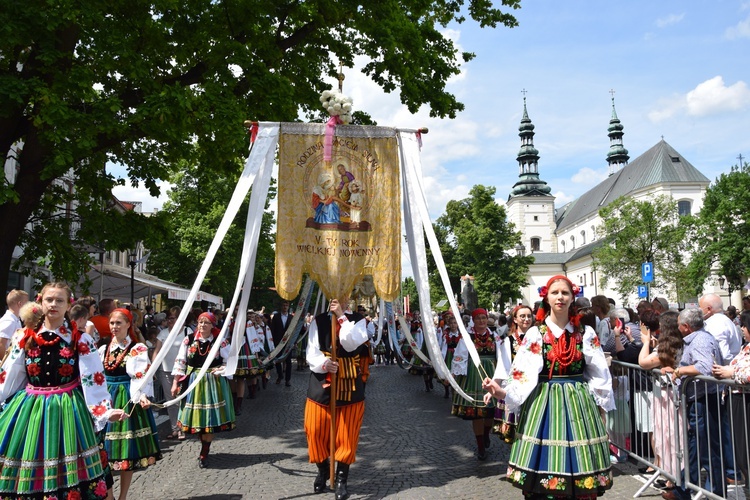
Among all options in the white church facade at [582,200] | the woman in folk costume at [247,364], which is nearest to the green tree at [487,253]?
the white church facade at [582,200]

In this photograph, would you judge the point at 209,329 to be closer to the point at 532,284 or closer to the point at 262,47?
the point at 262,47

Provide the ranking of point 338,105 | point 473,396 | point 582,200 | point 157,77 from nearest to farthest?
point 338,105 → point 473,396 → point 157,77 → point 582,200

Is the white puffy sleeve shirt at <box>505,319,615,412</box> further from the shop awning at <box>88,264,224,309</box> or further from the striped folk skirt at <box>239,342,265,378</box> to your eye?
the shop awning at <box>88,264,224,309</box>

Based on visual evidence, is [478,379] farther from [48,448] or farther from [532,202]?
[532,202]

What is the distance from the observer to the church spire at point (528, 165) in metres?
93.9

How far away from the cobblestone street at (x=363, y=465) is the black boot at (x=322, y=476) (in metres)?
0.13

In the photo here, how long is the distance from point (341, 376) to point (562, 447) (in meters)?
2.38

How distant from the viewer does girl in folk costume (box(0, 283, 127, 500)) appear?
4.28m

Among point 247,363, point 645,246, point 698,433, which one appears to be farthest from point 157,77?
point 645,246

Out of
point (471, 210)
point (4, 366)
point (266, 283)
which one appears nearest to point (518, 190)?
point (471, 210)

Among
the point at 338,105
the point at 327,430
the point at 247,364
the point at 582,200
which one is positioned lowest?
the point at 327,430

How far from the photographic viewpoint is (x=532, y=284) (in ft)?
282

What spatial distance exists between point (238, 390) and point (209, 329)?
4028mm

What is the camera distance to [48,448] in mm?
4312
